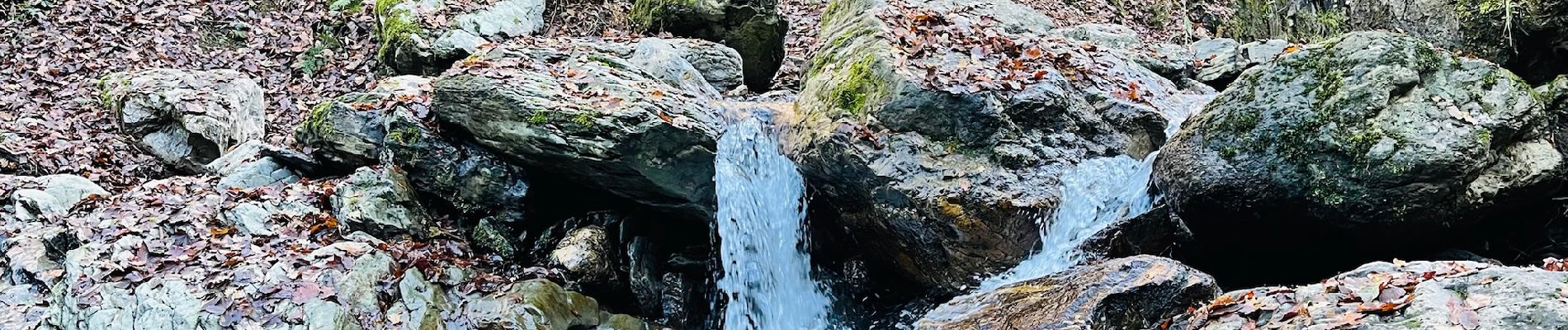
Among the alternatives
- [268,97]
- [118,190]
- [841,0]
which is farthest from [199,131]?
[841,0]

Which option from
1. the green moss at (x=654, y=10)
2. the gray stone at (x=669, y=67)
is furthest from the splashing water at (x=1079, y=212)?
the green moss at (x=654, y=10)

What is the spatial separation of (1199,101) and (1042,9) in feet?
17.1

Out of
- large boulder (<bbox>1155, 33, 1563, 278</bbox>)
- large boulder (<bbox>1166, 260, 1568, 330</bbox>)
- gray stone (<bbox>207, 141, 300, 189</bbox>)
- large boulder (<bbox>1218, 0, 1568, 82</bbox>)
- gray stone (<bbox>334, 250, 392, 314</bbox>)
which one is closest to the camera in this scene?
large boulder (<bbox>1166, 260, 1568, 330</bbox>)

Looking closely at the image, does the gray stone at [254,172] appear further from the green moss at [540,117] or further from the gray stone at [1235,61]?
the gray stone at [1235,61]

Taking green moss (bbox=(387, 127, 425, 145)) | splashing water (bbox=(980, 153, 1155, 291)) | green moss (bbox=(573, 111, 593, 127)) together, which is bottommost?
splashing water (bbox=(980, 153, 1155, 291))

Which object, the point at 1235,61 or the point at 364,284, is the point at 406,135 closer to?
the point at 364,284

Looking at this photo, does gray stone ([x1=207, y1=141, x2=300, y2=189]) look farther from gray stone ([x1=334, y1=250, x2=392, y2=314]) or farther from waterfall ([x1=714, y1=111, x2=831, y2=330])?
waterfall ([x1=714, y1=111, x2=831, y2=330])

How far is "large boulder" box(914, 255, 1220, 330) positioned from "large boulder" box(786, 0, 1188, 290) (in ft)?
2.87

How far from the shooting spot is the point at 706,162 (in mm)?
7031

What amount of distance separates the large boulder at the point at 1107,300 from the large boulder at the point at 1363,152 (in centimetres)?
110

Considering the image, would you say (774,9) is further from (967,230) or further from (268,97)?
(268,97)

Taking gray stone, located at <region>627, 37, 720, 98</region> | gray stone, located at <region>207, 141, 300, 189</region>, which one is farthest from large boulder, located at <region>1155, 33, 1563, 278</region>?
gray stone, located at <region>207, 141, 300, 189</region>

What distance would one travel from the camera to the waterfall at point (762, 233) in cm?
722

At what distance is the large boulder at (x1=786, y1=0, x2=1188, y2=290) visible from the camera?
21.7ft
